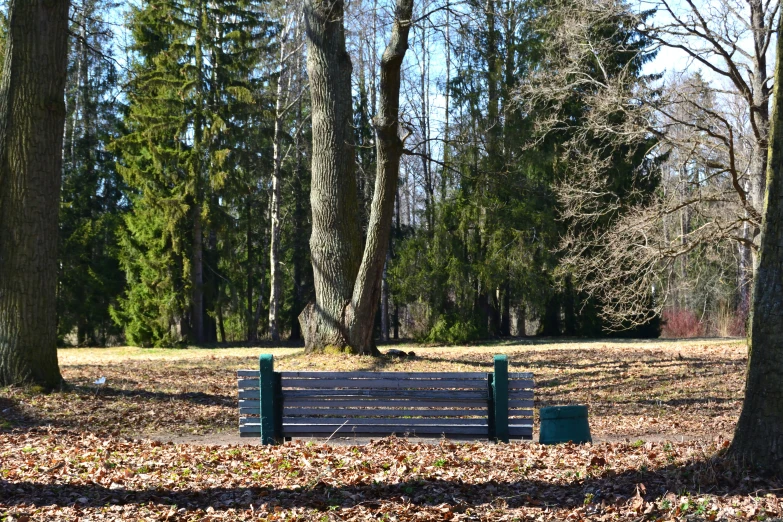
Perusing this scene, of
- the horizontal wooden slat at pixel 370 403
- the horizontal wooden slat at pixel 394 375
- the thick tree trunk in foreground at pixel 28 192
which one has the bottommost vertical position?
the horizontal wooden slat at pixel 370 403

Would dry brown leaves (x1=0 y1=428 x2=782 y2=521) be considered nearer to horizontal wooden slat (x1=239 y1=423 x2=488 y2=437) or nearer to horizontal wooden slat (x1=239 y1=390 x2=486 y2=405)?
horizontal wooden slat (x1=239 y1=423 x2=488 y2=437)

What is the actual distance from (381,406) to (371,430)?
0.28 meters

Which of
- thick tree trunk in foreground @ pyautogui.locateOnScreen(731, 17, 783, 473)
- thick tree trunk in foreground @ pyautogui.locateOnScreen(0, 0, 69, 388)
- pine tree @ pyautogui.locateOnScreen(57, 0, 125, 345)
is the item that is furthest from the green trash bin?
pine tree @ pyautogui.locateOnScreen(57, 0, 125, 345)

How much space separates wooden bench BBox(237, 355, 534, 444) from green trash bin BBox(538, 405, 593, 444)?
22cm

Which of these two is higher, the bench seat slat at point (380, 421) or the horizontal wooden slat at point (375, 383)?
the horizontal wooden slat at point (375, 383)

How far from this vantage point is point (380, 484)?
6.17m

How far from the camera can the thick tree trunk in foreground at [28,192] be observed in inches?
410

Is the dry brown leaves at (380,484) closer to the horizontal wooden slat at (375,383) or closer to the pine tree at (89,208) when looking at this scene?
the horizontal wooden slat at (375,383)

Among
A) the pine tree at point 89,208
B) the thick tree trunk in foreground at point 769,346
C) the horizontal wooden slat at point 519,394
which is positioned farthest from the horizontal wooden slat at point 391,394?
the pine tree at point 89,208

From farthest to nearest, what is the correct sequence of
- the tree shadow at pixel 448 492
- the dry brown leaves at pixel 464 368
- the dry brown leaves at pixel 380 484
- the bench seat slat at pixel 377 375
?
the dry brown leaves at pixel 464 368, the bench seat slat at pixel 377 375, the tree shadow at pixel 448 492, the dry brown leaves at pixel 380 484

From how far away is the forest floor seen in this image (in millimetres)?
5492

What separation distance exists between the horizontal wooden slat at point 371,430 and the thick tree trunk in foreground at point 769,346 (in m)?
2.96

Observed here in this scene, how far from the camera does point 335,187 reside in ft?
53.2

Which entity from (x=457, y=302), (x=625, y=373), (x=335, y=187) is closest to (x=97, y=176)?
(x=457, y=302)
